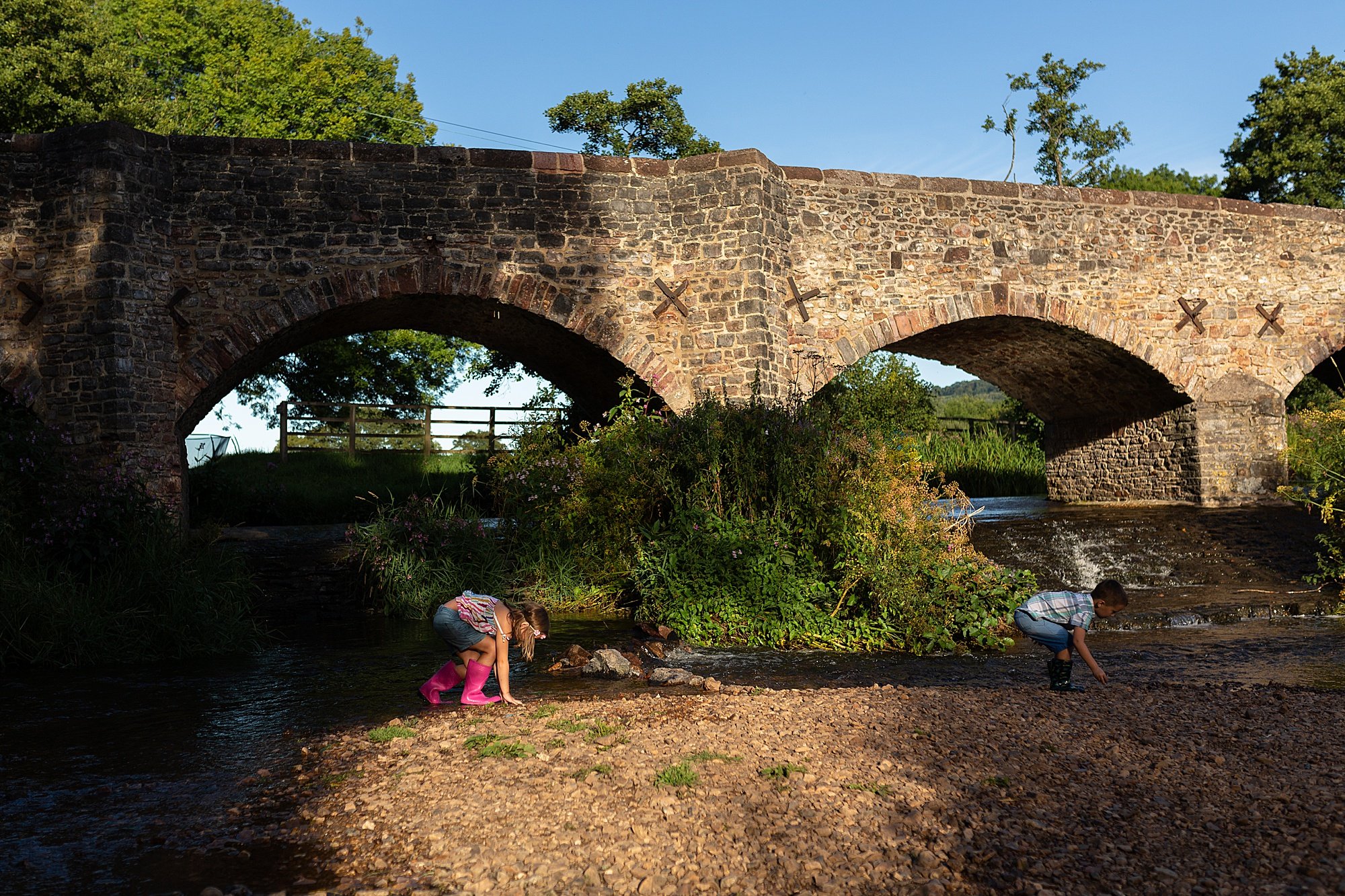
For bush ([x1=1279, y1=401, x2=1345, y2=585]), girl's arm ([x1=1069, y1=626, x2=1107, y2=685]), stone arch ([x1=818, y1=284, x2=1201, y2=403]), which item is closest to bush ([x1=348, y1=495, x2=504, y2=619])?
stone arch ([x1=818, y1=284, x2=1201, y2=403])

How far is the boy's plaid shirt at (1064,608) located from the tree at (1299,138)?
21429 mm

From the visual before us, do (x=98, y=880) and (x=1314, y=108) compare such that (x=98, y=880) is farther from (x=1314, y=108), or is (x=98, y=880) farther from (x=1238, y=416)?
(x=1314, y=108)

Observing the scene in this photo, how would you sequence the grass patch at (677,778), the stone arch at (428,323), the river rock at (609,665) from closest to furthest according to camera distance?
the grass patch at (677,778)
the river rock at (609,665)
the stone arch at (428,323)

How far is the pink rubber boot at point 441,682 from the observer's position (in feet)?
20.1

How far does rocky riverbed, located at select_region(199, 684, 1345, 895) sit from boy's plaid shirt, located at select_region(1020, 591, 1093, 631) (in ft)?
2.53

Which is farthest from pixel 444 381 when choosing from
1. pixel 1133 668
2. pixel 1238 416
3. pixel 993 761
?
pixel 993 761

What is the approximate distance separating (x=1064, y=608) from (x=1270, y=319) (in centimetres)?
1063

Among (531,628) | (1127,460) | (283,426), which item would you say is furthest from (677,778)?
(283,426)

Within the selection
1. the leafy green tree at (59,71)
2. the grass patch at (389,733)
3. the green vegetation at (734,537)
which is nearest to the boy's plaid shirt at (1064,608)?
the green vegetation at (734,537)

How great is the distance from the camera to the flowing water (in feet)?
12.6

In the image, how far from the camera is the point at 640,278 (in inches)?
472

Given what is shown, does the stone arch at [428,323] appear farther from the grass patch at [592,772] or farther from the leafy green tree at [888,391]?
the grass patch at [592,772]

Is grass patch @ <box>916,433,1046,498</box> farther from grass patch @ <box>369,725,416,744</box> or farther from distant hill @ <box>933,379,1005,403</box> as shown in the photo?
distant hill @ <box>933,379,1005,403</box>

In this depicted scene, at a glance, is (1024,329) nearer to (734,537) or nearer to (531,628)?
(734,537)
